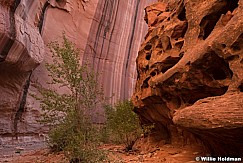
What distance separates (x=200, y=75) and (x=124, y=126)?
11.0 feet

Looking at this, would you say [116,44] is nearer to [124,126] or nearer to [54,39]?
[54,39]

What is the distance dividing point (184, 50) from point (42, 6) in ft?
29.5

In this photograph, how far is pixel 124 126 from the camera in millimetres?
6605

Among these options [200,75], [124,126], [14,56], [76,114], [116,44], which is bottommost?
[124,126]

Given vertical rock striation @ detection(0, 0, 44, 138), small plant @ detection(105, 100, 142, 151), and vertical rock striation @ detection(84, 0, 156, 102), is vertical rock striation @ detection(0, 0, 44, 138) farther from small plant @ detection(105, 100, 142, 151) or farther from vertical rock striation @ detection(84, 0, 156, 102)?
→ vertical rock striation @ detection(84, 0, 156, 102)

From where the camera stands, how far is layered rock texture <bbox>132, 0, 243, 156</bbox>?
300 cm

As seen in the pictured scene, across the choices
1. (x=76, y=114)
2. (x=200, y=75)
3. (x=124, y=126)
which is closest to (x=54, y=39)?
(x=124, y=126)

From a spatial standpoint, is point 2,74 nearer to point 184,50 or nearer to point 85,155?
point 85,155

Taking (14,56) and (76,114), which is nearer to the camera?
(76,114)

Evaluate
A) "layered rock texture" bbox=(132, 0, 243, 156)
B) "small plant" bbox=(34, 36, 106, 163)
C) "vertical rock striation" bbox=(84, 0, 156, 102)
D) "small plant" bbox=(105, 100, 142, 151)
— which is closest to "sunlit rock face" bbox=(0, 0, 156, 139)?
"vertical rock striation" bbox=(84, 0, 156, 102)

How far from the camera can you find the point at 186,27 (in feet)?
16.0

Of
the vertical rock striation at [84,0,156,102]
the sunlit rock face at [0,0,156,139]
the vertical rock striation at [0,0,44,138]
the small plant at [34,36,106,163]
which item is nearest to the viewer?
the small plant at [34,36,106,163]

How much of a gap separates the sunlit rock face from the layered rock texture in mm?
3818

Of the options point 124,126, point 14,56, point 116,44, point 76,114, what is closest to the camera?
point 76,114
